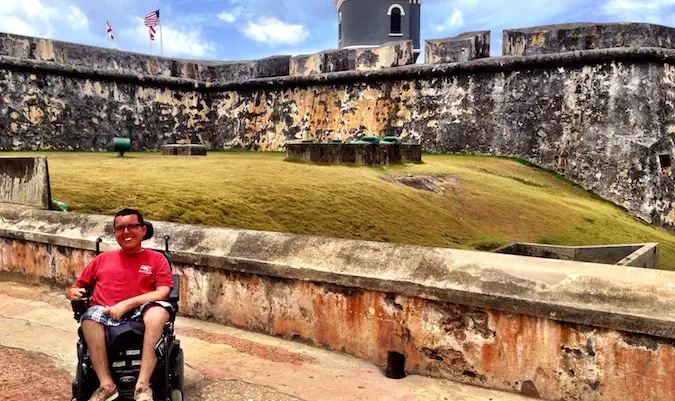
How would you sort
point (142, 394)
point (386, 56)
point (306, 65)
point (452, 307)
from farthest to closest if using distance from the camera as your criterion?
point (306, 65), point (386, 56), point (452, 307), point (142, 394)

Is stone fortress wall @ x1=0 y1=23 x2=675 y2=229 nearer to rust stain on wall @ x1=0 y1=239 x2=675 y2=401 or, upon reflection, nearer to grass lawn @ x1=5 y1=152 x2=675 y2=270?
grass lawn @ x1=5 y1=152 x2=675 y2=270

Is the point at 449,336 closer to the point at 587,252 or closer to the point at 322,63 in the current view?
the point at 587,252

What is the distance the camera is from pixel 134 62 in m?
13.6

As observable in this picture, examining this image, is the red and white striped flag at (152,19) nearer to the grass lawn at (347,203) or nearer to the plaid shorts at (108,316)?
the grass lawn at (347,203)

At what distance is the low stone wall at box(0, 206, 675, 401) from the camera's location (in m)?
2.28

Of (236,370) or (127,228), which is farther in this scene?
(236,370)

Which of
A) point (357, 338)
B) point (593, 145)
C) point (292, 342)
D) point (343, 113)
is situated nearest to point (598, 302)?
point (357, 338)

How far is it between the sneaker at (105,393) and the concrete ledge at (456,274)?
1.11 metres

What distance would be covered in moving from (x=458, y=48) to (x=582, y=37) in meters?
2.44

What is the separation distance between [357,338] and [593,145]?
32.6 ft

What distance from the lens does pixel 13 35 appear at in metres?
11.7

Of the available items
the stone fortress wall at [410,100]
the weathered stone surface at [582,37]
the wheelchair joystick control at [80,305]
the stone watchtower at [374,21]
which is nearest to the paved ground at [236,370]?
the wheelchair joystick control at [80,305]

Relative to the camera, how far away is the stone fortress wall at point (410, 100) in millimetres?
11055

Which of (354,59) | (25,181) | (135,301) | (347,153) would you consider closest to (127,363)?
(135,301)
